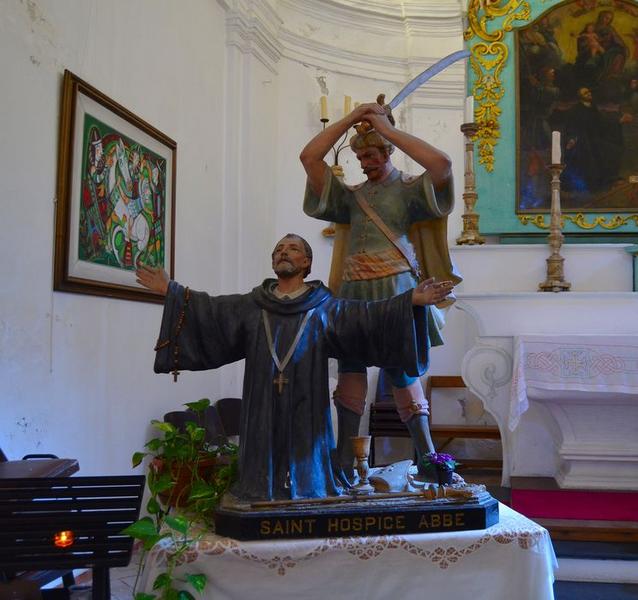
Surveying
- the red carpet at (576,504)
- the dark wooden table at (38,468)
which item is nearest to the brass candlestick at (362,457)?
the dark wooden table at (38,468)

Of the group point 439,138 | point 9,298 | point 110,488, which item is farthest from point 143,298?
point 439,138

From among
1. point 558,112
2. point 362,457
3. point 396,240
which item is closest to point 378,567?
point 362,457

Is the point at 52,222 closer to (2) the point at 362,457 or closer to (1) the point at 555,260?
(2) the point at 362,457

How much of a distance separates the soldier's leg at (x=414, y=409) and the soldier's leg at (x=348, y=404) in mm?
138

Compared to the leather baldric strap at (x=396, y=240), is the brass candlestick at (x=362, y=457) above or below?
below

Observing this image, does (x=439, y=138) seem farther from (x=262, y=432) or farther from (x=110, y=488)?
(x=110, y=488)

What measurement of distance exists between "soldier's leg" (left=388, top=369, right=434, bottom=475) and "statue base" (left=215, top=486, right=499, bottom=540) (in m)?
0.38

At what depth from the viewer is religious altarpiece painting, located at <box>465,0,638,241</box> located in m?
7.42

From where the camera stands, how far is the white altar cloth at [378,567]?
2316 mm

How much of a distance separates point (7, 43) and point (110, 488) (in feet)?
7.78

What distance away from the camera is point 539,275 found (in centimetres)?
584

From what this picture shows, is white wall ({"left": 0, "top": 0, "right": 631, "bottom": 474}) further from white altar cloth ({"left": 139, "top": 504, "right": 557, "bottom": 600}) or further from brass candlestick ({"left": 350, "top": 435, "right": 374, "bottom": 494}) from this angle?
brass candlestick ({"left": 350, "top": 435, "right": 374, "bottom": 494})

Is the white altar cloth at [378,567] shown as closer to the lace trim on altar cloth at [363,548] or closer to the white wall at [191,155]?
the lace trim on altar cloth at [363,548]

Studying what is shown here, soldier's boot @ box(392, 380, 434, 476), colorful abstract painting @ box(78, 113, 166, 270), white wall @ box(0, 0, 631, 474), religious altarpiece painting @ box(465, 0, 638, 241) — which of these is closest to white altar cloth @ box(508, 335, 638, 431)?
white wall @ box(0, 0, 631, 474)
